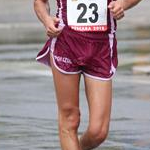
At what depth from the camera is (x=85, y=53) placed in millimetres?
6602

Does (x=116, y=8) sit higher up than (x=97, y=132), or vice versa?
(x=116, y=8)

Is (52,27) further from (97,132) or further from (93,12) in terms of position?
(97,132)

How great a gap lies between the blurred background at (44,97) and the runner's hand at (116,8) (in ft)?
7.54

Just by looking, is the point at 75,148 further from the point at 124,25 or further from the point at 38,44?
the point at 124,25

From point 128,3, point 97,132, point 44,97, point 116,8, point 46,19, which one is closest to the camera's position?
point 116,8

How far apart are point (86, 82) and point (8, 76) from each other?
729 centimetres

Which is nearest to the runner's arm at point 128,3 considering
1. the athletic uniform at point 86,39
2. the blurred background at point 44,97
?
the athletic uniform at point 86,39

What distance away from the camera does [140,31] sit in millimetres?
21953

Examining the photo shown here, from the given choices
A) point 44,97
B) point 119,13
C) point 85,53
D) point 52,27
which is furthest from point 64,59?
point 44,97

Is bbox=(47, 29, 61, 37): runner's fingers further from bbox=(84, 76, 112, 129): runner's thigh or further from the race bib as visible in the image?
bbox=(84, 76, 112, 129): runner's thigh

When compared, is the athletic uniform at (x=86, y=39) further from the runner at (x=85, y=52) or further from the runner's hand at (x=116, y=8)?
the runner's hand at (x=116, y=8)

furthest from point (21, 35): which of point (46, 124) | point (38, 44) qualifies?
point (46, 124)

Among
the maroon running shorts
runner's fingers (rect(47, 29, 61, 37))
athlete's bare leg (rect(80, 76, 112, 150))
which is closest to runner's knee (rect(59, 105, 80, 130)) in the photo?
athlete's bare leg (rect(80, 76, 112, 150))

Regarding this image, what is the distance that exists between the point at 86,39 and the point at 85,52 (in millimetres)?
98
